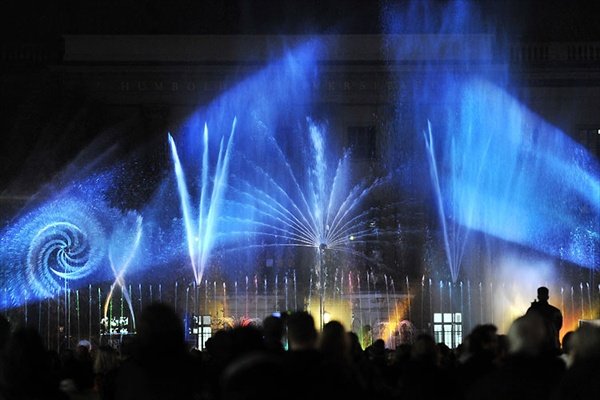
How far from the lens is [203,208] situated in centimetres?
4681

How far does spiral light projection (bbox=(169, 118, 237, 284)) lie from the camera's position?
45.3m

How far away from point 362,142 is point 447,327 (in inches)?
370

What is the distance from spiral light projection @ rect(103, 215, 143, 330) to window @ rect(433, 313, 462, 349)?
10141 millimetres

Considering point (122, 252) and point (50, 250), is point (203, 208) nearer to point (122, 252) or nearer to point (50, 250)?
point (122, 252)

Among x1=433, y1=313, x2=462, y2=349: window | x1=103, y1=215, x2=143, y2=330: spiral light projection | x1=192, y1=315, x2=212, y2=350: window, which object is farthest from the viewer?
x1=433, y1=313, x2=462, y2=349: window

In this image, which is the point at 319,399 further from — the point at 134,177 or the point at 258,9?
the point at 258,9

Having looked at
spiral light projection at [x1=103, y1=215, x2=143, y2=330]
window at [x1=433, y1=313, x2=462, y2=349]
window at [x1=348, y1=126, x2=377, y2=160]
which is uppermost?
window at [x1=348, y1=126, x2=377, y2=160]

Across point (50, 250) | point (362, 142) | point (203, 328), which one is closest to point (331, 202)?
point (362, 142)

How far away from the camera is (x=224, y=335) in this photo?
28.5 feet

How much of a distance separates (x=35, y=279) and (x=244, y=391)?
3775 cm

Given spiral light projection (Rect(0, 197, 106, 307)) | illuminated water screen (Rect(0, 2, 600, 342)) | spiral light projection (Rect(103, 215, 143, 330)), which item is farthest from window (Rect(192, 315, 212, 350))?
spiral light projection (Rect(0, 197, 106, 307))

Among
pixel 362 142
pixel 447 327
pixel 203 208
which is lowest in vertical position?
pixel 447 327

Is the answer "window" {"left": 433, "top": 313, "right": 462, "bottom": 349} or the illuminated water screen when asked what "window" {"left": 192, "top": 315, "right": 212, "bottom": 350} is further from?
"window" {"left": 433, "top": 313, "right": 462, "bottom": 349}

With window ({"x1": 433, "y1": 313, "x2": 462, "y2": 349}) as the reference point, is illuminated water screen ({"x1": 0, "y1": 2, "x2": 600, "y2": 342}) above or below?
above
